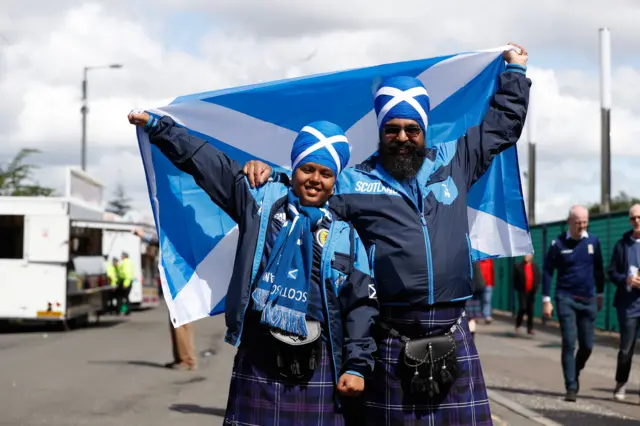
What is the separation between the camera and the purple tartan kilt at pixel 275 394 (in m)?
4.23

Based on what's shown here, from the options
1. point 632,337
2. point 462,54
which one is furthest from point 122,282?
point 462,54

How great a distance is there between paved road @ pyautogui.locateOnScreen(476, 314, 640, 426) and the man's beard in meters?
5.27

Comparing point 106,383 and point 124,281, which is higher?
point 124,281

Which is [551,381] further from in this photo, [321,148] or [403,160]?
[321,148]

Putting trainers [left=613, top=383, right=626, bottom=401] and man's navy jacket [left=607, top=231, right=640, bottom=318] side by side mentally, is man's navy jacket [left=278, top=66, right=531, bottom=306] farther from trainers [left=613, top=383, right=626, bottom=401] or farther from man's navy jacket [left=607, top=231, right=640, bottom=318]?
trainers [left=613, top=383, right=626, bottom=401]

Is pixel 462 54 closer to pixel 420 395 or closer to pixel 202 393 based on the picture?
pixel 420 395

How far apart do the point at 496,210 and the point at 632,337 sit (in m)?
5.47

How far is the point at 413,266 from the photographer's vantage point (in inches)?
177

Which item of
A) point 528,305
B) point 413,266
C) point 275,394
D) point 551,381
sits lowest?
point 551,381

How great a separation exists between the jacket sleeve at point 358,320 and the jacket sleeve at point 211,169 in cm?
56

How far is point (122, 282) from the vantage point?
1129 inches

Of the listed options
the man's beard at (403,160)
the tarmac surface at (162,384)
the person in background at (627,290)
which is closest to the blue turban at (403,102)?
the man's beard at (403,160)

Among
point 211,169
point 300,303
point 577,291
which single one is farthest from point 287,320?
point 577,291

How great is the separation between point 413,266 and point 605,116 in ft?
70.9
